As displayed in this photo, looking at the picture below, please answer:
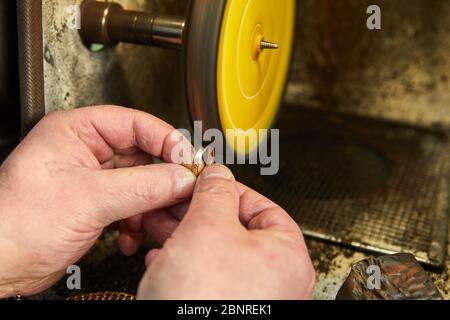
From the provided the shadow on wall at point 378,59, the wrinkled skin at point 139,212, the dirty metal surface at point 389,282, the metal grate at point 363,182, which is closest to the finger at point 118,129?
the wrinkled skin at point 139,212

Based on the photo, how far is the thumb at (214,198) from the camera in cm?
68

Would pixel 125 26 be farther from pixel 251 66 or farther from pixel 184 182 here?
pixel 184 182

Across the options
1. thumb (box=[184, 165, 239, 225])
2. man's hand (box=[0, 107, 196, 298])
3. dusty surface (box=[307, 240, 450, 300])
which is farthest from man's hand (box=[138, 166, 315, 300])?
dusty surface (box=[307, 240, 450, 300])

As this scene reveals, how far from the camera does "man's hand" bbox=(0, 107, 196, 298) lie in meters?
0.78

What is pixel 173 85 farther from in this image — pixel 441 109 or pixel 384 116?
pixel 441 109

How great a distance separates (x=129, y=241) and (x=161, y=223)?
0.41 ft

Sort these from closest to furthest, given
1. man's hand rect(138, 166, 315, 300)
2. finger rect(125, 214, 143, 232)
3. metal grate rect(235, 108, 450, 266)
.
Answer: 1. man's hand rect(138, 166, 315, 300)
2. finger rect(125, 214, 143, 232)
3. metal grate rect(235, 108, 450, 266)

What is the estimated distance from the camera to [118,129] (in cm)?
89

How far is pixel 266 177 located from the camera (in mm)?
1479

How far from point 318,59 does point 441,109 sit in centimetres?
50

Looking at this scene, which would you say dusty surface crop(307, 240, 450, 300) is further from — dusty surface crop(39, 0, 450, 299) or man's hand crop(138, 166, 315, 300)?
man's hand crop(138, 166, 315, 300)

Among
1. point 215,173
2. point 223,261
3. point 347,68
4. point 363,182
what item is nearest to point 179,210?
point 215,173

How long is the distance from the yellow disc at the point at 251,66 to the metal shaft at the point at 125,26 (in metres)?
0.12

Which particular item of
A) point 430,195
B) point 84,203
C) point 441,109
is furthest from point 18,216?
point 441,109
